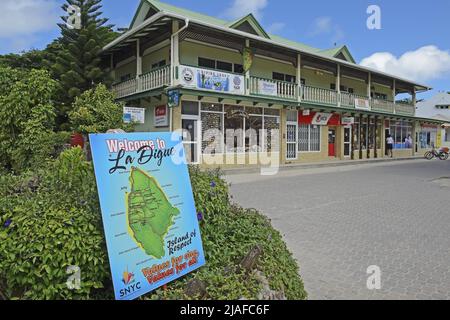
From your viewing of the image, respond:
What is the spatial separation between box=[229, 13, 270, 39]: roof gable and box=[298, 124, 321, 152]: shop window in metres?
5.60

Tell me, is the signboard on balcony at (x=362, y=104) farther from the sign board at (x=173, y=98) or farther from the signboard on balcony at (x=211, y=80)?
the sign board at (x=173, y=98)

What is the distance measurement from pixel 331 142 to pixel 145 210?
68.0 feet

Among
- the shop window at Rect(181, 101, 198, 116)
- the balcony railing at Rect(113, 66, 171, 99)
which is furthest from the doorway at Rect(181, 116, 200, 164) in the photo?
the balcony railing at Rect(113, 66, 171, 99)

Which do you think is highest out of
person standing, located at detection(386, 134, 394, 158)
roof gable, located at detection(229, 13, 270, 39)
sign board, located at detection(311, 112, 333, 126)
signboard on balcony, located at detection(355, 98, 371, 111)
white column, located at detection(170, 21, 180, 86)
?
roof gable, located at detection(229, 13, 270, 39)

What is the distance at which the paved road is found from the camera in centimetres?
366

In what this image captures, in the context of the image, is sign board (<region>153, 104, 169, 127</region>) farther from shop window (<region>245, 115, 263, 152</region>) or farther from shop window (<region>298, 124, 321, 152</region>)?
shop window (<region>298, 124, 321, 152</region>)

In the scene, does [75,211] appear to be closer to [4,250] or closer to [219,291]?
[4,250]

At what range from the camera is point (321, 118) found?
808 inches

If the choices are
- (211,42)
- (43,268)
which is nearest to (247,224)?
(43,268)

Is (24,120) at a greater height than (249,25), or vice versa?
(249,25)

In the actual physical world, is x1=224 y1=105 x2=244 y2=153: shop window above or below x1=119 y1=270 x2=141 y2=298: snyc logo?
above

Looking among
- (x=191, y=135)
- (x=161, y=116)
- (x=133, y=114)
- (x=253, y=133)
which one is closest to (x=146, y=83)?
(x=161, y=116)

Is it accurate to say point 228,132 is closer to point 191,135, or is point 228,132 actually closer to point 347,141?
point 191,135
